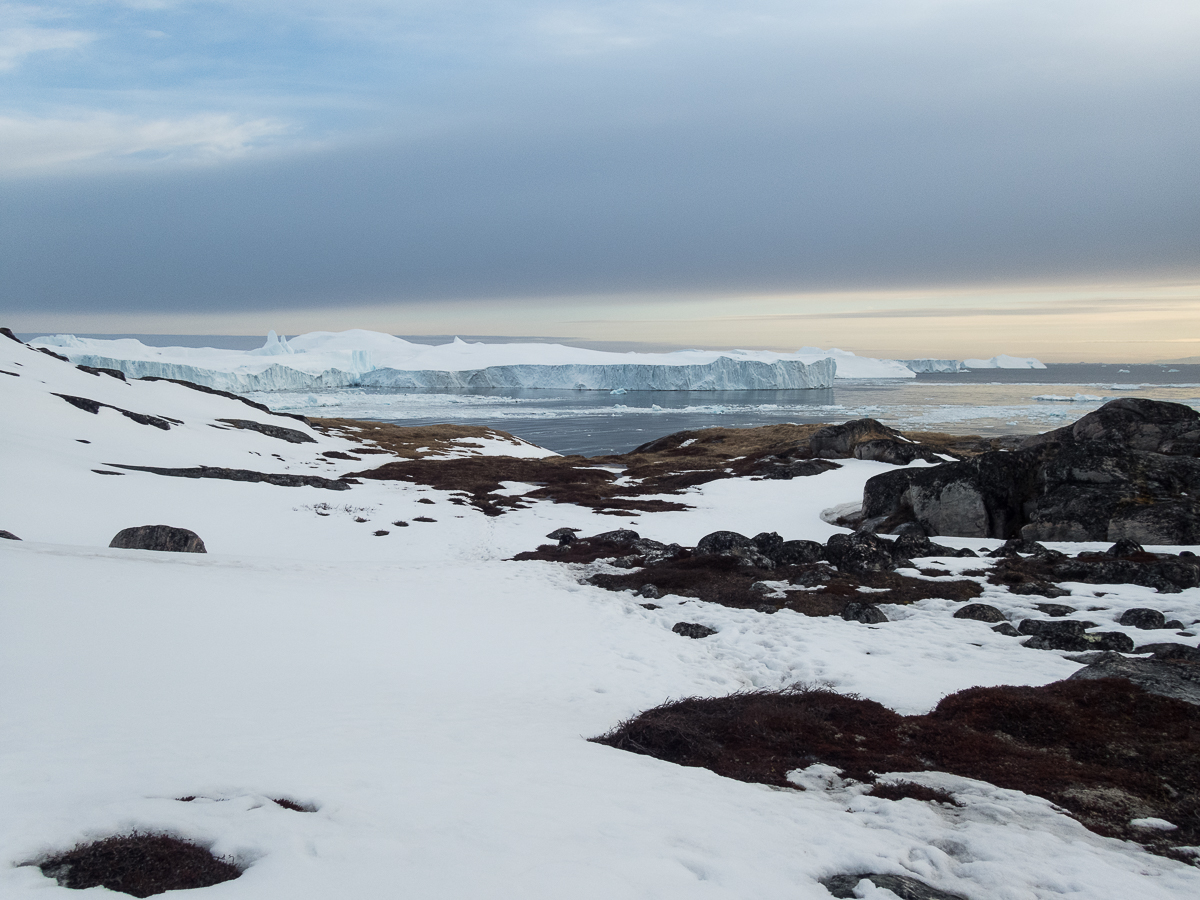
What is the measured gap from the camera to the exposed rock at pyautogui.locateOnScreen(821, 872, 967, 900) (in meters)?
4.77

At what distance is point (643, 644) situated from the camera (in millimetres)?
13258

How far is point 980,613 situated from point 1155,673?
4525 millimetres

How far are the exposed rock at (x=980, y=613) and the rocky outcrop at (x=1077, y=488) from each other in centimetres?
726

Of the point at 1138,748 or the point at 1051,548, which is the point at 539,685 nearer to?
the point at 1138,748

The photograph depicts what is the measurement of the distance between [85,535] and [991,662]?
77.4 feet

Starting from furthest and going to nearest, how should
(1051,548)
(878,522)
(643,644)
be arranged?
(878,522), (1051,548), (643,644)

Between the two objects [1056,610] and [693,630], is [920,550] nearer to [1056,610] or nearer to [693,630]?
[1056,610]

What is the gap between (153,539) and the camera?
56.3 feet

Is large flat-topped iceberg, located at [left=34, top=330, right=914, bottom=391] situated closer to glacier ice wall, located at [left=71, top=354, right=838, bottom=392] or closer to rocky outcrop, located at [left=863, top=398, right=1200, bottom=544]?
glacier ice wall, located at [left=71, top=354, right=838, bottom=392]

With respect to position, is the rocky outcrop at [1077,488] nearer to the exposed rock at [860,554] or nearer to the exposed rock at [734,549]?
the exposed rock at [860,554]

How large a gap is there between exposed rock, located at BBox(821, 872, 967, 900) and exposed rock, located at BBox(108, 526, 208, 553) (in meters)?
17.7

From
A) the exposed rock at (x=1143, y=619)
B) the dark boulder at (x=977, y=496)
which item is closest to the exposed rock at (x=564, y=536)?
the dark boulder at (x=977, y=496)

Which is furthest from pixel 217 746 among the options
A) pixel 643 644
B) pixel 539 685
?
pixel 643 644

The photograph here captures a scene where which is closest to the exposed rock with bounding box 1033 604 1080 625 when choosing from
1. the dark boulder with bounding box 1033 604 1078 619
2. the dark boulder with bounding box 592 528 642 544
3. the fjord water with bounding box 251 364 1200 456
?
the dark boulder with bounding box 1033 604 1078 619
